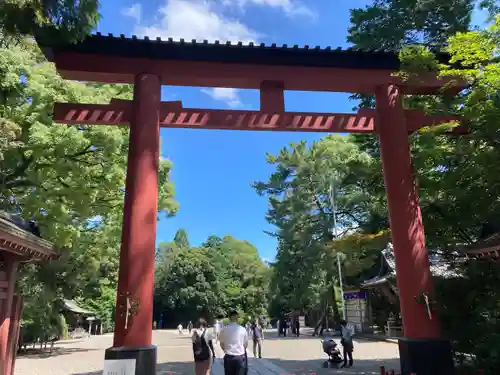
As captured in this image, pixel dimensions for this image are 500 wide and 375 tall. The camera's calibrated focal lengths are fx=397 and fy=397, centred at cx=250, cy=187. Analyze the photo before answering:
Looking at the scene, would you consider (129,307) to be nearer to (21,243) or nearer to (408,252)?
(21,243)

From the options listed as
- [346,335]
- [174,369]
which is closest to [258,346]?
[174,369]

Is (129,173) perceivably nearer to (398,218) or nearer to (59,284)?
(398,218)

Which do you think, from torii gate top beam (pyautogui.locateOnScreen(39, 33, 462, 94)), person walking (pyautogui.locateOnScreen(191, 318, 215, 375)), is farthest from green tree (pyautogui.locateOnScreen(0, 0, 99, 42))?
person walking (pyautogui.locateOnScreen(191, 318, 215, 375))

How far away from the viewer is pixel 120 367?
19.6 feet

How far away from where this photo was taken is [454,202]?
8336 mm

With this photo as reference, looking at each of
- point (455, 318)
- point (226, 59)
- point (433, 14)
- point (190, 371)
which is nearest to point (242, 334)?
point (455, 318)

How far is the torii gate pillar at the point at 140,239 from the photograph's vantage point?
262 inches

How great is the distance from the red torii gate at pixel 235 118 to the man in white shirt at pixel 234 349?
4.77ft

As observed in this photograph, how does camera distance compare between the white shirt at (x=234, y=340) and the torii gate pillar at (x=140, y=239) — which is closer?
the white shirt at (x=234, y=340)

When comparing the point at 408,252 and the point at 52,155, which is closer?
the point at 408,252

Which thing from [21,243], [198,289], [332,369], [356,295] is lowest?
[332,369]

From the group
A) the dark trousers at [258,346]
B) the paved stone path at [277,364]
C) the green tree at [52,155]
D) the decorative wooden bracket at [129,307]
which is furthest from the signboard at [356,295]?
the decorative wooden bracket at [129,307]

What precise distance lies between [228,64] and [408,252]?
5421mm

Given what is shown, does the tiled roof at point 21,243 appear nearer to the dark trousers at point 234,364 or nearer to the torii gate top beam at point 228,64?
the torii gate top beam at point 228,64
